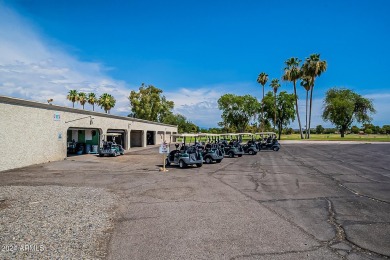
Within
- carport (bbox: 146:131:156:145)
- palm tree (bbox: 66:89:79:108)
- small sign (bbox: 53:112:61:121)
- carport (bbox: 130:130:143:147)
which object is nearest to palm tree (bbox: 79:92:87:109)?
palm tree (bbox: 66:89:79:108)

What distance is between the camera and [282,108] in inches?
2581

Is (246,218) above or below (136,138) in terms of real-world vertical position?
below

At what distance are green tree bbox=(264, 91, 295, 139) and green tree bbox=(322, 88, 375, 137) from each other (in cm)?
1539

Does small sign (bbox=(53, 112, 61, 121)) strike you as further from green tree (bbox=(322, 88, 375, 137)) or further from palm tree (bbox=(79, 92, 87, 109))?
green tree (bbox=(322, 88, 375, 137))

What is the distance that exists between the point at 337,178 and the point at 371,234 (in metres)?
7.81

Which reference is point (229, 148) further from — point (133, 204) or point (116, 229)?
point (116, 229)

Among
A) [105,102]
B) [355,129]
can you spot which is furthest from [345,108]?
[105,102]

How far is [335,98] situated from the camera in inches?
2977

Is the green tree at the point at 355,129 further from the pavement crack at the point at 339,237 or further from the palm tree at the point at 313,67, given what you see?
the pavement crack at the point at 339,237

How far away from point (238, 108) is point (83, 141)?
45302 mm

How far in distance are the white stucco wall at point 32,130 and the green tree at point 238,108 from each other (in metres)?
47.1

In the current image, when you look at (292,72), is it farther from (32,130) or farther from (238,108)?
(32,130)

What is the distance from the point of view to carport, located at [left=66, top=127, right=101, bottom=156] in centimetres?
2778

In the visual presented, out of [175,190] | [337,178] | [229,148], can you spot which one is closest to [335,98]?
[229,148]
